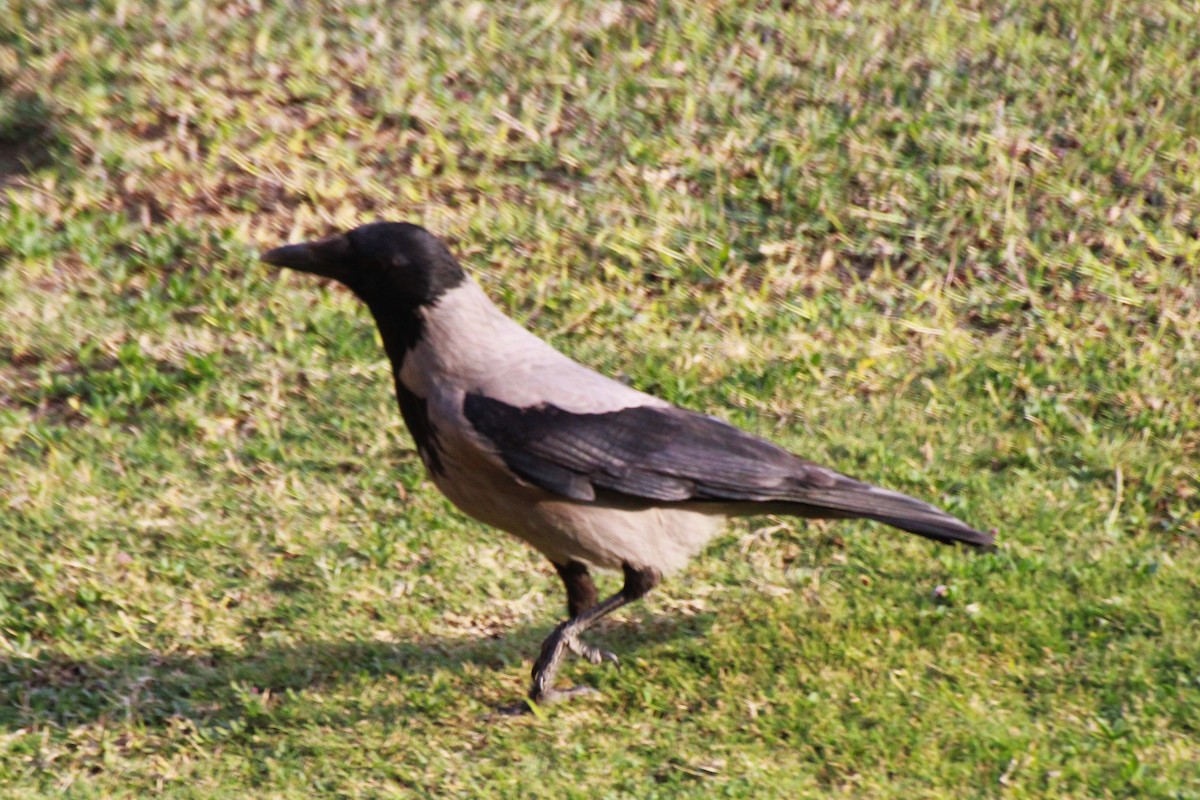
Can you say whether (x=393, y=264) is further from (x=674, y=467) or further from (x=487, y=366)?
(x=674, y=467)

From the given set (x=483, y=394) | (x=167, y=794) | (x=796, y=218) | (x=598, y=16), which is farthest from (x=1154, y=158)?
(x=167, y=794)

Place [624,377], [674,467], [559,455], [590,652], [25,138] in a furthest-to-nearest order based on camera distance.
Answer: [25,138] → [624,377] → [590,652] → [674,467] → [559,455]

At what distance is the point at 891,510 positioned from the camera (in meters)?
4.61

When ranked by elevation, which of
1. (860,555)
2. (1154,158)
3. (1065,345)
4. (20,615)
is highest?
(1154,158)

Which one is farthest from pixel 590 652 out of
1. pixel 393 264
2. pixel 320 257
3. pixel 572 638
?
pixel 320 257

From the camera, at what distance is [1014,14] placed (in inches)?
324

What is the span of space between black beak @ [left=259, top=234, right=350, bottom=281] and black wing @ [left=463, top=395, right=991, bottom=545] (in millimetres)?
629

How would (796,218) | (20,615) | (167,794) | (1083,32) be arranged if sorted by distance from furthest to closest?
(1083,32), (796,218), (20,615), (167,794)

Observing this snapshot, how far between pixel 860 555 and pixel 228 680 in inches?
84.2

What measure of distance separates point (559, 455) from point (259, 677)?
119 centimetres

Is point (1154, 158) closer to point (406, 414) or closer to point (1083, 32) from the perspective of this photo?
point (1083, 32)

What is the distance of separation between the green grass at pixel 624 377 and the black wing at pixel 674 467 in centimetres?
50

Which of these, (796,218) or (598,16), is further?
(598,16)

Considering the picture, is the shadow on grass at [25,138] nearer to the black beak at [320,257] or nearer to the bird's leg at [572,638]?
the black beak at [320,257]
